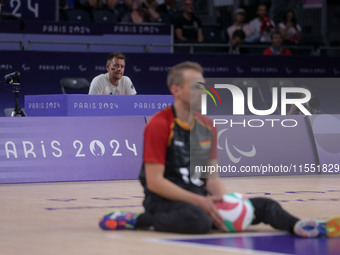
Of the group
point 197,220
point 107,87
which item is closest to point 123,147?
point 107,87

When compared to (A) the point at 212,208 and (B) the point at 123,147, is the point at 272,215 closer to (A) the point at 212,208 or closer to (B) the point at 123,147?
(A) the point at 212,208

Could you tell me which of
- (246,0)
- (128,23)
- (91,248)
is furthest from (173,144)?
(246,0)

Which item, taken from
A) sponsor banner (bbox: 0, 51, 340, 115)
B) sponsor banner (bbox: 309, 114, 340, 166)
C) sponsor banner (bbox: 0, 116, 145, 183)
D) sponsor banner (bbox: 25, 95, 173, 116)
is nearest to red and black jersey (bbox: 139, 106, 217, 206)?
sponsor banner (bbox: 0, 116, 145, 183)

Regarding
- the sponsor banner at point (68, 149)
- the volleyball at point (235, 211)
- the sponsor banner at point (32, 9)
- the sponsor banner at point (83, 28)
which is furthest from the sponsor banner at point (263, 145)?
the sponsor banner at point (32, 9)

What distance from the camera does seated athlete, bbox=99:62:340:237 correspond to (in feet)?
20.7

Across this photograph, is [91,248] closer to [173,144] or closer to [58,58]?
[173,144]

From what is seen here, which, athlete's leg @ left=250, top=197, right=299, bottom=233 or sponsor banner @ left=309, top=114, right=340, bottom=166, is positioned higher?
athlete's leg @ left=250, top=197, right=299, bottom=233

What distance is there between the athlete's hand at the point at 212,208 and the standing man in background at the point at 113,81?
24.5 ft

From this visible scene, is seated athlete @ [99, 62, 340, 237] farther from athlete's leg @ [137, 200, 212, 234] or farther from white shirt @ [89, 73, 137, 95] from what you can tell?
white shirt @ [89, 73, 137, 95]

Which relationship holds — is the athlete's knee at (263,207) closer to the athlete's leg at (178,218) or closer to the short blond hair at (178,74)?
the athlete's leg at (178,218)

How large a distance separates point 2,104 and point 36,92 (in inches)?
31.9

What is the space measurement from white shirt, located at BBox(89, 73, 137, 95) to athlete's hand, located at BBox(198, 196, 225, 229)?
7.69 metres

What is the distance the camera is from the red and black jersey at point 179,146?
634 centimetres

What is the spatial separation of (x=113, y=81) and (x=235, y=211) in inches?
309
